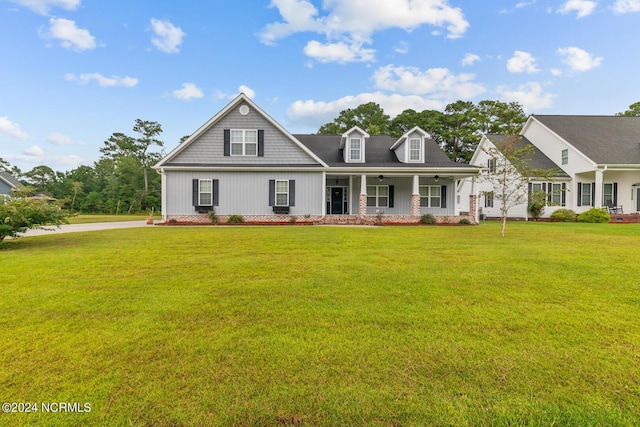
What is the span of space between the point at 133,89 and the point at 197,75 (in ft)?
19.1

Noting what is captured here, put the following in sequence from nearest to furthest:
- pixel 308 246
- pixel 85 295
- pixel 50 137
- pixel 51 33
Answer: pixel 85 295
pixel 308 246
pixel 51 33
pixel 50 137

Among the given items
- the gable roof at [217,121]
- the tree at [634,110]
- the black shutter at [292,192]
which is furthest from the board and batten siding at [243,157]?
the tree at [634,110]

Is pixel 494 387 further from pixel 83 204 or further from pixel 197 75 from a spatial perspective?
pixel 83 204

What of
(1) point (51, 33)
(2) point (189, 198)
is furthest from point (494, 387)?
(1) point (51, 33)

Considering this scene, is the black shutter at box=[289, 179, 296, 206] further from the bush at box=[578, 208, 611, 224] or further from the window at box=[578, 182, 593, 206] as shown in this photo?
the window at box=[578, 182, 593, 206]

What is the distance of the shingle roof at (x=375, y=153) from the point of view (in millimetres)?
17578

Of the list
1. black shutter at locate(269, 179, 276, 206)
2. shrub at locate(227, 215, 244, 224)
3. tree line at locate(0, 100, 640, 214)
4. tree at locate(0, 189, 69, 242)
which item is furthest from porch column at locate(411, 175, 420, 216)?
tree line at locate(0, 100, 640, 214)

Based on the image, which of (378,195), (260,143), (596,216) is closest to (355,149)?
(378,195)

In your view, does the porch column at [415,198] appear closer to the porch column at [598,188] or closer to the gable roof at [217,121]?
the gable roof at [217,121]

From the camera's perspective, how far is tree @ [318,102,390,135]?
40.2m

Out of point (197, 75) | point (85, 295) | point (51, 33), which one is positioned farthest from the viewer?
point (197, 75)

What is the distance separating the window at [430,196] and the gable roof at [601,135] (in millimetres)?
10840

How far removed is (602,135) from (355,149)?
62.6ft

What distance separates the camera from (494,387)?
7.11 feet
